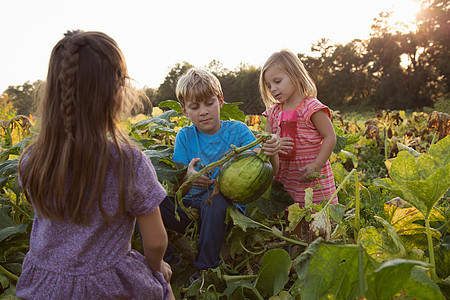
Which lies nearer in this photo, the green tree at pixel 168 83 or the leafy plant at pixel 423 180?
the leafy plant at pixel 423 180

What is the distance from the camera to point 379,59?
3147cm

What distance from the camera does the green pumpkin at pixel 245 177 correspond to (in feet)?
5.38

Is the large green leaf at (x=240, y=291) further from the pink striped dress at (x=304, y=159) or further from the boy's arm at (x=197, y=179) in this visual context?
the pink striped dress at (x=304, y=159)

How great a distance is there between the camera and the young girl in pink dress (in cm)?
203

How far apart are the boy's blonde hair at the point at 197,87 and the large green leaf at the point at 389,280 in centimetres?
130

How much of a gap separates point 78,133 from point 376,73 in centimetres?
3627

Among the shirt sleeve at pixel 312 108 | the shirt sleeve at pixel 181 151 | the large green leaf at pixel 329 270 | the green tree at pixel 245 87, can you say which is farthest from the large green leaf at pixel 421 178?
the green tree at pixel 245 87

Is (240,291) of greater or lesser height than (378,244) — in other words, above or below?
below

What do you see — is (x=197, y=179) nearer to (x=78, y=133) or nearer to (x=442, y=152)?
(x=78, y=133)

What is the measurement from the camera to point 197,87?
73.3 inches

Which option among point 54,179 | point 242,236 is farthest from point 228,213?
point 54,179

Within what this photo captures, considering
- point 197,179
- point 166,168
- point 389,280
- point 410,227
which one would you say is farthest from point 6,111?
point 389,280

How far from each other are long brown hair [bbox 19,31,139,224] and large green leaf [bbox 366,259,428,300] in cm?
68

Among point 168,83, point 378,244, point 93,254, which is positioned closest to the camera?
point 93,254
